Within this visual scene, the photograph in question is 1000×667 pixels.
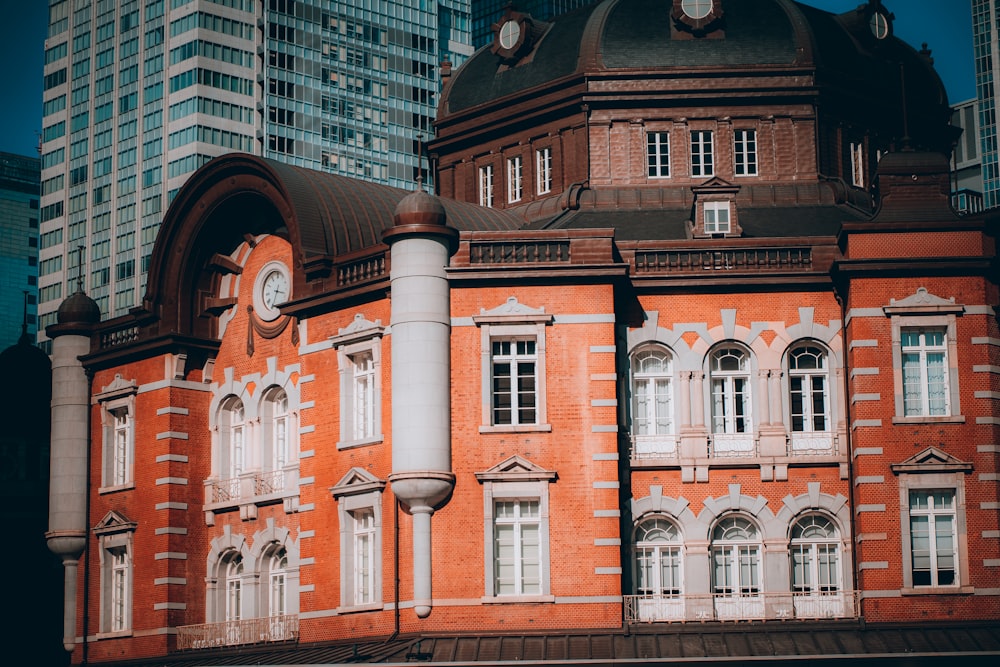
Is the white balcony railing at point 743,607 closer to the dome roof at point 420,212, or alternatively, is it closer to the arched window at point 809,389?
the arched window at point 809,389

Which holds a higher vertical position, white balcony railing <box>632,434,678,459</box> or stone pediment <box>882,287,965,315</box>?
stone pediment <box>882,287,965,315</box>

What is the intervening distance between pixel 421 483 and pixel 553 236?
264 inches

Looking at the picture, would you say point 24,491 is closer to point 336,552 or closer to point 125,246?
point 336,552

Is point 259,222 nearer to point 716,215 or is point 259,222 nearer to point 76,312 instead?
point 76,312

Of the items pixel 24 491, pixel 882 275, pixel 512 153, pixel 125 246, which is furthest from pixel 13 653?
pixel 125 246

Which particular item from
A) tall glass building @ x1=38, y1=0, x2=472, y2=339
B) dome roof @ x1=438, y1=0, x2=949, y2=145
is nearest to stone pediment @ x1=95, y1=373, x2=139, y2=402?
dome roof @ x1=438, y1=0, x2=949, y2=145

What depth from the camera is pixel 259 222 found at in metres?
53.6

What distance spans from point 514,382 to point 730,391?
553 cm

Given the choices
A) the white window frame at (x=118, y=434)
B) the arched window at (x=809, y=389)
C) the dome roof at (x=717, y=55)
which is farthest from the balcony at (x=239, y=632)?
the dome roof at (x=717, y=55)

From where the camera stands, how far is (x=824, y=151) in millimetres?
54781

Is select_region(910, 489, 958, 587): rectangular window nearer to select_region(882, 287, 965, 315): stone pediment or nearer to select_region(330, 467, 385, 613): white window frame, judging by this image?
select_region(882, 287, 965, 315): stone pediment

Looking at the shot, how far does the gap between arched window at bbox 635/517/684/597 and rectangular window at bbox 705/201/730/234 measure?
8.27m

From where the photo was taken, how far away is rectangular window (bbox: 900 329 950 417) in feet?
149

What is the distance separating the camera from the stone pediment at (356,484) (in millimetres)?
46375
